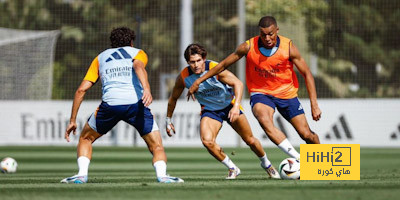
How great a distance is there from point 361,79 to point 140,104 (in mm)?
27001

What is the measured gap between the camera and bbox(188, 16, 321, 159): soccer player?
10.5 meters

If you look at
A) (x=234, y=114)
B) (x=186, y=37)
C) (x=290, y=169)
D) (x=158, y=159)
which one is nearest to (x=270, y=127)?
(x=290, y=169)

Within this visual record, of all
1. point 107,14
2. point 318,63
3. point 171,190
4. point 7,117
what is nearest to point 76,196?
point 171,190

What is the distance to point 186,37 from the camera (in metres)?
28.8

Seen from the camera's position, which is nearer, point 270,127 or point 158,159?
point 158,159

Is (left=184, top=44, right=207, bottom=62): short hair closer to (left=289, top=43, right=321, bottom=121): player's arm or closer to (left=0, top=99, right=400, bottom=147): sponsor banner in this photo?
(left=289, top=43, right=321, bottom=121): player's arm

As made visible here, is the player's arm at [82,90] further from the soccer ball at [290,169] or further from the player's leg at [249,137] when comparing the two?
the soccer ball at [290,169]

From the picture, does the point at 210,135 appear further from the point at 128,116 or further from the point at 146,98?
the point at 146,98

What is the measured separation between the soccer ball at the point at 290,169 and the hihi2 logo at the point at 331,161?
487mm

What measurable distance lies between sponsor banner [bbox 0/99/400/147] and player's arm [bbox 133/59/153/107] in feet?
46.7

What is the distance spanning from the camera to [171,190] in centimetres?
843

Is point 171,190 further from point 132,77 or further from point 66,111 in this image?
point 66,111

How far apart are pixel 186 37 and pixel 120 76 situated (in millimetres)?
19297

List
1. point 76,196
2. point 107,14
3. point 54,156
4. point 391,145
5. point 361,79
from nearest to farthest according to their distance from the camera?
point 76,196 → point 54,156 → point 391,145 → point 361,79 → point 107,14
